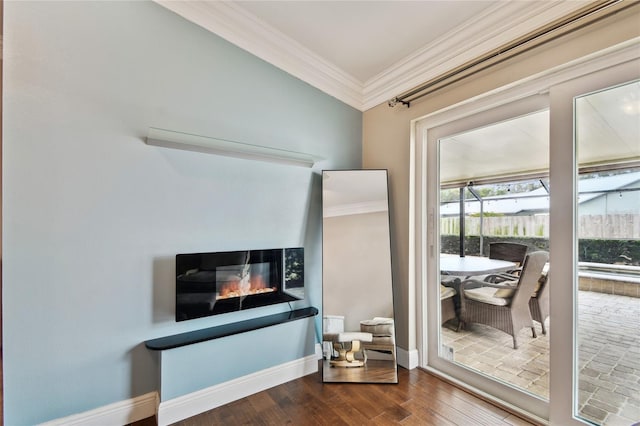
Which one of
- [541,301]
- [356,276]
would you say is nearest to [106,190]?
[356,276]

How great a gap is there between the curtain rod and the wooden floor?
7.88 feet

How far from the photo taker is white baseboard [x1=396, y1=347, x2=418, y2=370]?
249cm

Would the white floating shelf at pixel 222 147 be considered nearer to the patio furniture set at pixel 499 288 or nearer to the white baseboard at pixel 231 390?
the patio furniture set at pixel 499 288

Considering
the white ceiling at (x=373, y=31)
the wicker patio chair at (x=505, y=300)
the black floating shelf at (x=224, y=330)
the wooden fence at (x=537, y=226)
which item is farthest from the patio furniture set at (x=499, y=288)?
the white ceiling at (x=373, y=31)

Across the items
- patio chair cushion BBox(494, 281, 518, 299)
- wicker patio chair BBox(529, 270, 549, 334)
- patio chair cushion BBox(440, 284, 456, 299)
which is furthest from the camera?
patio chair cushion BBox(440, 284, 456, 299)

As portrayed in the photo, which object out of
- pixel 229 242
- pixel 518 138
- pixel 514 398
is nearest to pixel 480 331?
pixel 514 398

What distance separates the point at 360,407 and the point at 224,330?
44.2 inches

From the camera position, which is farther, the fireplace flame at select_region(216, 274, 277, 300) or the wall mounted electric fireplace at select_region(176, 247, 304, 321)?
the fireplace flame at select_region(216, 274, 277, 300)

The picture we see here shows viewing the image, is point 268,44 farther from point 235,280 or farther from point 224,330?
point 224,330

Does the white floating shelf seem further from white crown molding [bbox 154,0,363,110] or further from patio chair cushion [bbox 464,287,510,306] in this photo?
patio chair cushion [bbox 464,287,510,306]

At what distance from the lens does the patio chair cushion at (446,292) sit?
241 cm

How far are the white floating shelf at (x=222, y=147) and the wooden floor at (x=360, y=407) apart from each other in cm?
185

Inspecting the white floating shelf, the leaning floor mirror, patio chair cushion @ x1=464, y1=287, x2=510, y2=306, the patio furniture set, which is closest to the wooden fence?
the patio furniture set

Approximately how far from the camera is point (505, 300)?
82.4 inches
